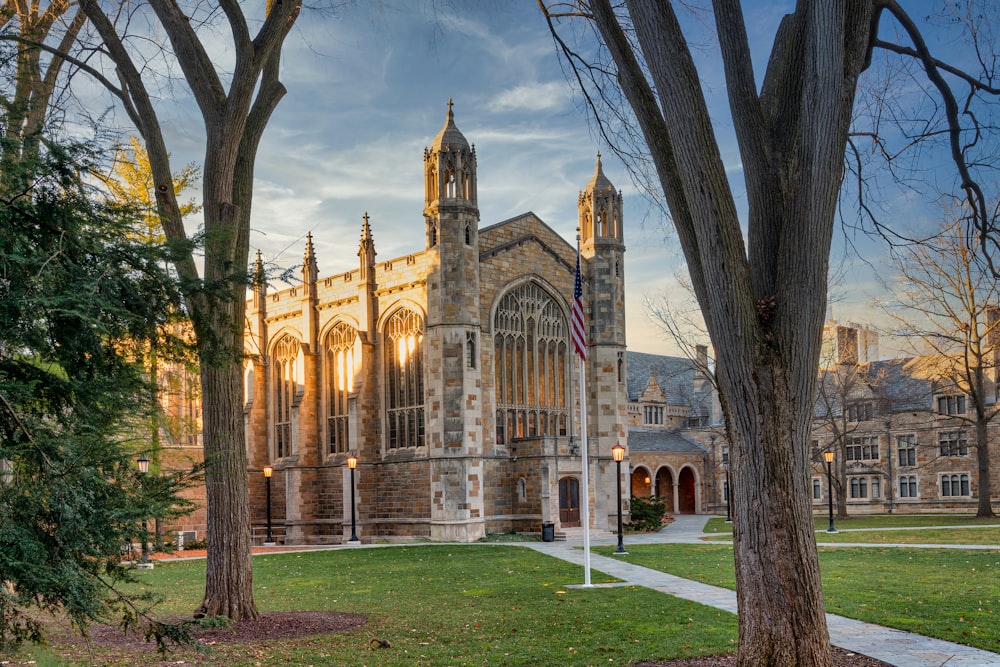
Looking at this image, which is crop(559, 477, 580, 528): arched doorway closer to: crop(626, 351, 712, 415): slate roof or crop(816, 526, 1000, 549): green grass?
crop(816, 526, 1000, 549): green grass

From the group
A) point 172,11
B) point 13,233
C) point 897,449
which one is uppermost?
point 172,11

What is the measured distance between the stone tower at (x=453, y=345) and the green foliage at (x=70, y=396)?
957 inches

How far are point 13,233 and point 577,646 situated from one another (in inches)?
255

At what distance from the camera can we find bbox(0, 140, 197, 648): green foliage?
5652 mm

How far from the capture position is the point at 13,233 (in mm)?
6152

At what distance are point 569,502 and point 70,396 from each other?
27897mm

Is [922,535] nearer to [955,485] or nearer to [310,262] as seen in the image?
[955,485]

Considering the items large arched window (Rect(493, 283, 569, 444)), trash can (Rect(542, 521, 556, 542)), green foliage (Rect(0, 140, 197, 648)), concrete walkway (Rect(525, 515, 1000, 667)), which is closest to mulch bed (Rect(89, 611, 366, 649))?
green foliage (Rect(0, 140, 197, 648))

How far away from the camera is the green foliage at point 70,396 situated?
5.65 metres

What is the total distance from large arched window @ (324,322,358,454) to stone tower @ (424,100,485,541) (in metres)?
4.96

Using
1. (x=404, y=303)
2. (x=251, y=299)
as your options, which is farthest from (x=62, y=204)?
(x=251, y=299)

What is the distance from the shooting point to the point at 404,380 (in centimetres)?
3388

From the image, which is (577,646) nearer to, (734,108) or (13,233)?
(734,108)

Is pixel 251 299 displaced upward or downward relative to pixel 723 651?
upward
